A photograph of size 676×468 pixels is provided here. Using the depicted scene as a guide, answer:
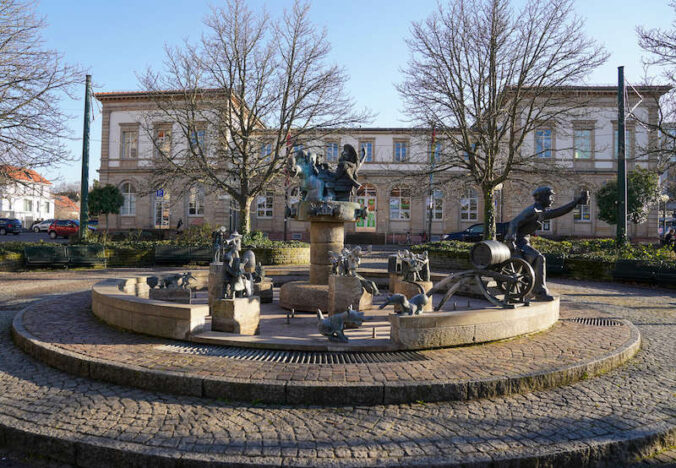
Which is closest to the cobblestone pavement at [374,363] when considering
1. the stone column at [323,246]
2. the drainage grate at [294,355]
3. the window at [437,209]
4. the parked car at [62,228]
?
the drainage grate at [294,355]

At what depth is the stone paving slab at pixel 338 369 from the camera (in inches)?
149

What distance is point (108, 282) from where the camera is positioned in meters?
8.06

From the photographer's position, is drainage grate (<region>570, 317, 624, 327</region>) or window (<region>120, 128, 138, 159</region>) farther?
window (<region>120, 128, 138, 159</region>)

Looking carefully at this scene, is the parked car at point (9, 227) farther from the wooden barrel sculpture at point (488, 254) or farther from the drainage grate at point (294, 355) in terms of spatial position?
the wooden barrel sculpture at point (488, 254)

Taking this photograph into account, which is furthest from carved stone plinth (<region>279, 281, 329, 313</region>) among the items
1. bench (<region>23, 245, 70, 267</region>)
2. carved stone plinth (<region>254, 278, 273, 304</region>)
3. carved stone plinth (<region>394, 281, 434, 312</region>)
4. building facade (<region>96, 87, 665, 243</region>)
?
building facade (<region>96, 87, 665, 243</region>)

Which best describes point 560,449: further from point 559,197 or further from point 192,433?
point 559,197

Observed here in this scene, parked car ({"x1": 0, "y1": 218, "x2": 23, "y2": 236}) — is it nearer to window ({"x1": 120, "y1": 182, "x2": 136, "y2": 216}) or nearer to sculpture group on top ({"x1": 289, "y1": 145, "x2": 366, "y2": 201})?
window ({"x1": 120, "y1": 182, "x2": 136, "y2": 216})

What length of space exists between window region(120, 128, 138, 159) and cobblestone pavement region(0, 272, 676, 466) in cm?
3540

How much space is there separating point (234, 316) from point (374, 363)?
2.13 metres

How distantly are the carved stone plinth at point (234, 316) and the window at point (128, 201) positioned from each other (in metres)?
33.9

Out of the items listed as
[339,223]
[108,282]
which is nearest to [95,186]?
[108,282]

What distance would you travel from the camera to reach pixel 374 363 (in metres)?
4.51

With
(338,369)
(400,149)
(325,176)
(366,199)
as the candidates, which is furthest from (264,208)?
(338,369)

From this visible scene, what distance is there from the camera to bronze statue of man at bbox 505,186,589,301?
21.5 ft
